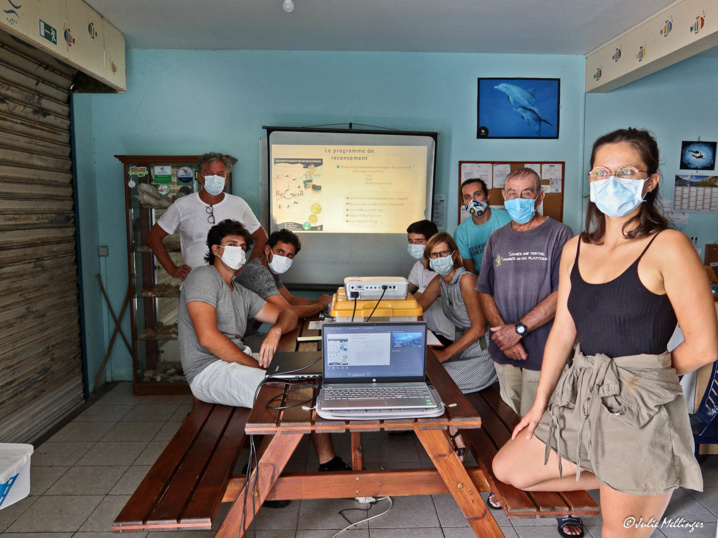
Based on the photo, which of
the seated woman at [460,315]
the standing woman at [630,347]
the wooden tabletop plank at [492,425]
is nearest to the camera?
the standing woman at [630,347]

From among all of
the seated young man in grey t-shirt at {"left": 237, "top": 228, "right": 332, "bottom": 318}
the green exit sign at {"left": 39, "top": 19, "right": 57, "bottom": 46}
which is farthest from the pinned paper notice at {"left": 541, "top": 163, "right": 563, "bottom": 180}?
the green exit sign at {"left": 39, "top": 19, "right": 57, "bottom": 46}

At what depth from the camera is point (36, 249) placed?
3385 mm

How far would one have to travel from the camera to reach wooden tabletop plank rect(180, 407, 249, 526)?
1.60m

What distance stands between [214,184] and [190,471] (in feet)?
7.50

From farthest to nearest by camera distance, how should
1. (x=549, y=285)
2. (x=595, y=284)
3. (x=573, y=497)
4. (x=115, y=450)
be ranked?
(x=115, y=450) → (x=549, y=285) → (x=573, y=497) → (x=595, y=284)

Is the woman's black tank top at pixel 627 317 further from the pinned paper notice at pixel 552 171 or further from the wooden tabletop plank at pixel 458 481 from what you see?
the pinned paper notice at pixel 552 171

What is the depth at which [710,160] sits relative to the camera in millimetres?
4328

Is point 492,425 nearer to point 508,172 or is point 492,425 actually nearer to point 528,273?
point 528,273

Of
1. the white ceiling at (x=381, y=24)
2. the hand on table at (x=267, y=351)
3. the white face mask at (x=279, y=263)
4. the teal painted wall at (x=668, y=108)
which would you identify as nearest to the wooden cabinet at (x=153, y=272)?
the white ceiling at (x=381, y=24)

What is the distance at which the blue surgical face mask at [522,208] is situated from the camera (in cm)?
248

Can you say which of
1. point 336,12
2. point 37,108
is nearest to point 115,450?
point 37,108

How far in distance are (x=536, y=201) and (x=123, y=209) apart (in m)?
3.29

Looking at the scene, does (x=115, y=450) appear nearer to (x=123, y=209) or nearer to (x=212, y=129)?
(x=123, y=209)

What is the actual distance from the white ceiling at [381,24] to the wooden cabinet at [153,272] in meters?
0.94
